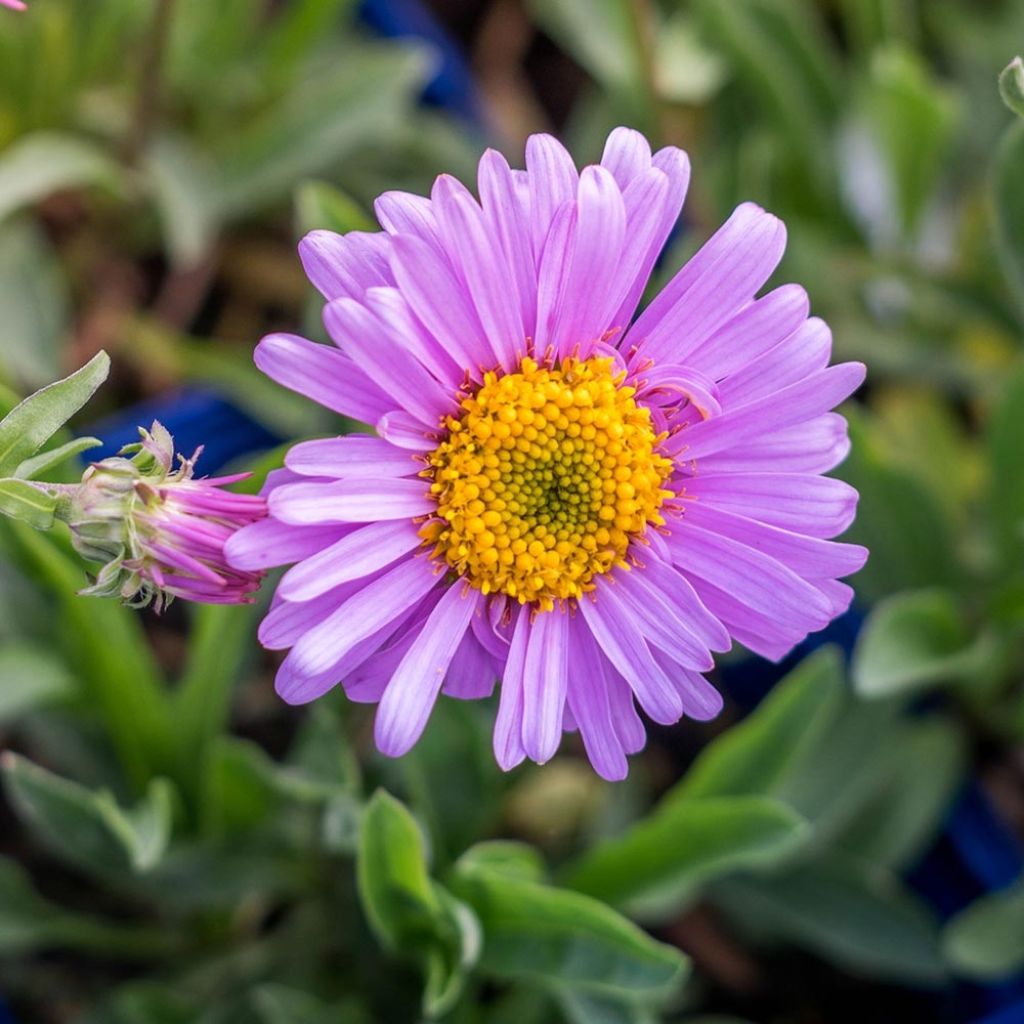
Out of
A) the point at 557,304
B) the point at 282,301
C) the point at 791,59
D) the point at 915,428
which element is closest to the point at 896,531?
the point at 915,428

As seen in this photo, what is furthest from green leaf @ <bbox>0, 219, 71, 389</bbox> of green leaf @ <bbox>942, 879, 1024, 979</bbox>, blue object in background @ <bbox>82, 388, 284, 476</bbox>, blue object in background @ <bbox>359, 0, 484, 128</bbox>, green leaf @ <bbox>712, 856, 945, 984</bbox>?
green leaf @ <bbox>942, 879, 1024, 979</bbox>

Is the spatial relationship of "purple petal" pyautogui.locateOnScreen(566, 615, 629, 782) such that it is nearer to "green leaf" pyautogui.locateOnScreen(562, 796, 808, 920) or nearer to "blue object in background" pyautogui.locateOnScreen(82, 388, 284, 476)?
"green leaf" pyautogui.locateOnScreen(562, 796, 808, 920)

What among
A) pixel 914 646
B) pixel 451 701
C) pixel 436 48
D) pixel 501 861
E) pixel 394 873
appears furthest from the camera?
pixel 436 48

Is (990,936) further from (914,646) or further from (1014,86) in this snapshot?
(1014,86)

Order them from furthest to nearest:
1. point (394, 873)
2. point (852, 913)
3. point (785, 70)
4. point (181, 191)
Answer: point (785, 70), point (181, 191), point (852, 913), point (394, 873)

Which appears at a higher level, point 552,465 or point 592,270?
point 592,270

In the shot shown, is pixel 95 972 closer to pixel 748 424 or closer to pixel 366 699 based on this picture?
pixel 366 699

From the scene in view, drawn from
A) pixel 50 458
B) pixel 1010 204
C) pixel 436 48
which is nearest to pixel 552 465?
pixel 50 458
